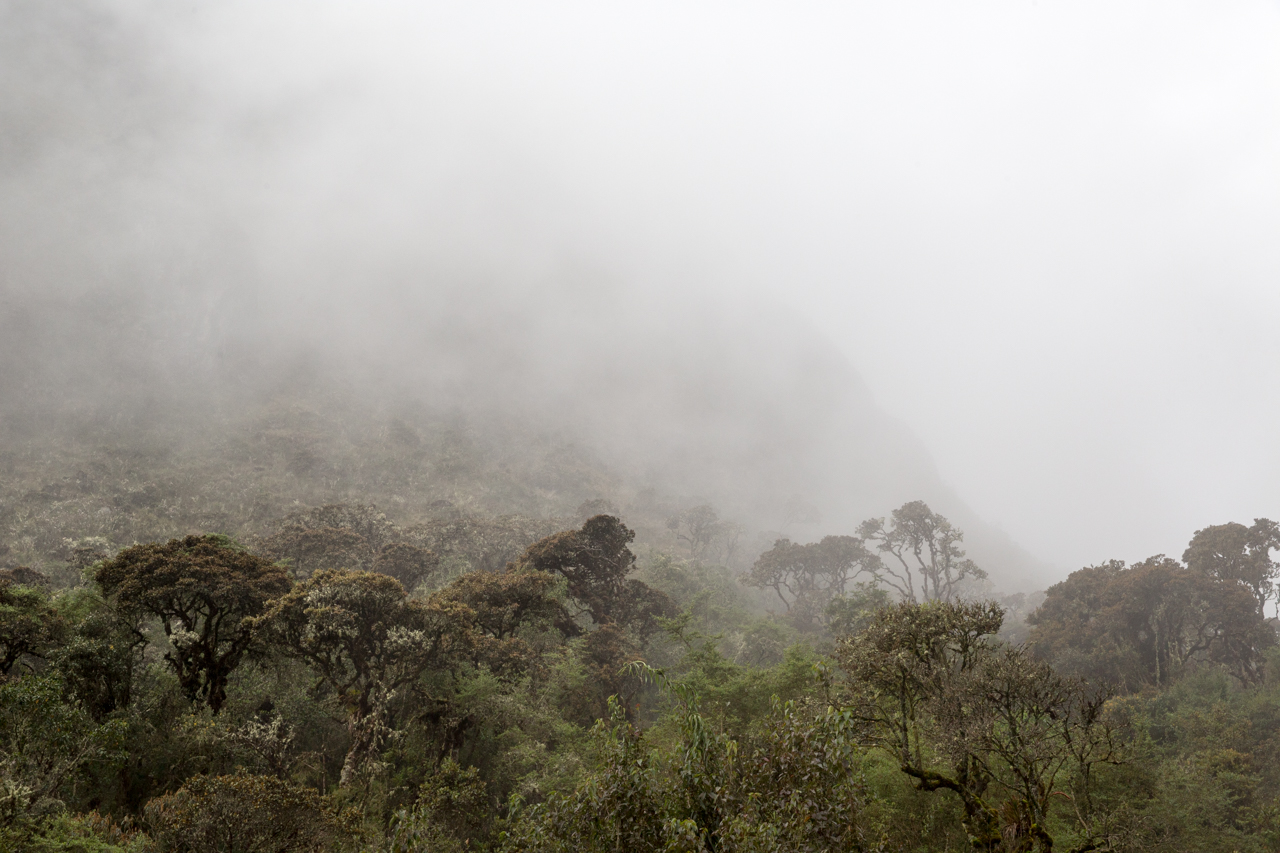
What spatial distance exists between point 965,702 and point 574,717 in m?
17.8

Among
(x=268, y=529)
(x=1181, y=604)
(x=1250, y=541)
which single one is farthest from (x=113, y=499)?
(x=1250, y=541)

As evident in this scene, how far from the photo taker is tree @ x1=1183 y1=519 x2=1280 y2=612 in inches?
1574

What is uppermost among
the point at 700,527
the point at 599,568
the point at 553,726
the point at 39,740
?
the point at 599,568

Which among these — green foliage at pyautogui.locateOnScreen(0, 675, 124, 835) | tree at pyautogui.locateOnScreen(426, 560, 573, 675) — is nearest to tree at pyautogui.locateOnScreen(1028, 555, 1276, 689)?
tree at pyautogui.locateOnScreen(426, 560, 573, 675)

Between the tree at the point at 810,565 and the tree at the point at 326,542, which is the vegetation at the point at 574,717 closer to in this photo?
the tree at the point at 326,542

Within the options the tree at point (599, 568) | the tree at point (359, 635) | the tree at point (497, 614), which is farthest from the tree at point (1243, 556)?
the tree at point (359, 635)

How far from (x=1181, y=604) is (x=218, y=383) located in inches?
4990

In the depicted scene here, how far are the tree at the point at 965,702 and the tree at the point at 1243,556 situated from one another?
39.1 meters

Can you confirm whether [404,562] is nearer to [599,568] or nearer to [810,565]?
[599,568]

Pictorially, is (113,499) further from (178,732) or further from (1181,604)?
(1181,604)

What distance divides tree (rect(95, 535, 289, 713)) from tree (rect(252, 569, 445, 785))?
1.74 meters

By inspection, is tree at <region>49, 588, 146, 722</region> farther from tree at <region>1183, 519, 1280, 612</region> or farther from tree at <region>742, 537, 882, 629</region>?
tree at <region>1183, 519, 1280, 612</region>

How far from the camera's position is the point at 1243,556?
134 feet

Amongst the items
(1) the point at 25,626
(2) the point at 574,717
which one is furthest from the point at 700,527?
(1) the point at 25,626
